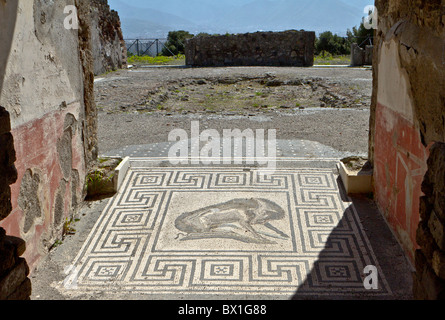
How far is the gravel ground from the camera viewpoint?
5581 millimetres

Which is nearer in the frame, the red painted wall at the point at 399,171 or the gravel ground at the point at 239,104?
the red painted wall at the point at 399,171

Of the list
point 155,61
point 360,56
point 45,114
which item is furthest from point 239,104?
point 155,61

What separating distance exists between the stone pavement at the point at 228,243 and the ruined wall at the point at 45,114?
27 cm

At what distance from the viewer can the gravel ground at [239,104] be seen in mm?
5581

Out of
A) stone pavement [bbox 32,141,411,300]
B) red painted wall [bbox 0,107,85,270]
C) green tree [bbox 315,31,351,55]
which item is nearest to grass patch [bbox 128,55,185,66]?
green tree [bbox 315,31,351,55]

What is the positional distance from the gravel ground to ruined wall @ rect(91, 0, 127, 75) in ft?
2.01

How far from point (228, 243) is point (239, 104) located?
5709 millimetres

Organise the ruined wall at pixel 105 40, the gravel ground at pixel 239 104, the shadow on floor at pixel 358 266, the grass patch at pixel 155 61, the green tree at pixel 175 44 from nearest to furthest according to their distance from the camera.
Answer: the shadow on floor at pixel 358 266
the gravel ground at pixel 239 104
the ruined wall at pixel 105 40
the grass patch at pixel 155 61
the green tree at pixel 175 44

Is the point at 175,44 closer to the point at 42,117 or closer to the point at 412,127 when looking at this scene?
the point at 42,117

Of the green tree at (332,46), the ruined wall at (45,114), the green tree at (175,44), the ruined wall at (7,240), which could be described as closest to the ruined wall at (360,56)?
the green tree at (332,46)

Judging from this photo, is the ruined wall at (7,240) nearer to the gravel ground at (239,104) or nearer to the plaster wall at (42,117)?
the plaster wall at (42,117)

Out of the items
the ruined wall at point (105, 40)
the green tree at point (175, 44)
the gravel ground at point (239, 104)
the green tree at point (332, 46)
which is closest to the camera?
the gravel ground at point (239, 104)

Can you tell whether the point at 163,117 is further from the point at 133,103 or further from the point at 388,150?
the point at 388,150
